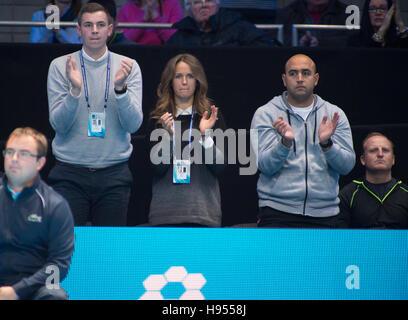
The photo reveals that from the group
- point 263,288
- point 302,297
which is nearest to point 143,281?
point 263,288

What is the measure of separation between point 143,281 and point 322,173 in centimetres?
116

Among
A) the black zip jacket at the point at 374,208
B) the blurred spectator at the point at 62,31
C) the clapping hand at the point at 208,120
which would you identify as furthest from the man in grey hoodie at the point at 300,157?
the blurred spectator at the point at 62,31

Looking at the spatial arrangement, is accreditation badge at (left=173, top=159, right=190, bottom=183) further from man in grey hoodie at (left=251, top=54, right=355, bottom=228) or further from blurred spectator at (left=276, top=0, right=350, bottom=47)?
blurred spectator at (left=276, top=0, right=350, bottom=47)

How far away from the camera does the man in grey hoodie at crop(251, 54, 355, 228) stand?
3.26m

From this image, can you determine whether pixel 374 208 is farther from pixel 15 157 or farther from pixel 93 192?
pixel 15 157

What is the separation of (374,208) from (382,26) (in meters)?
1.57

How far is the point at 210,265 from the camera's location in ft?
9.34

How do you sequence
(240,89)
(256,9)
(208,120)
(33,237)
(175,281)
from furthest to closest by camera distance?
(256,9) < (240,89) < (208,120) < (175,281) < (33,237)

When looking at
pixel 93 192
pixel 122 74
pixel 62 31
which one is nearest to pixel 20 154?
pixel 93 192

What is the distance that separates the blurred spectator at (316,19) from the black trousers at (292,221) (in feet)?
5.54

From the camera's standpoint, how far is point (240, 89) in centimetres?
418

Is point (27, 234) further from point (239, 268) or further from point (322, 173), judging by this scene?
point (322, 173)

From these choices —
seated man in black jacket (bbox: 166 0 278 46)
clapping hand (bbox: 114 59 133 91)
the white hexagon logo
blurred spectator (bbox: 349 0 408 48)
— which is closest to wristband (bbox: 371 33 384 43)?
blurred spectator (bbox: 349 0 408 48)

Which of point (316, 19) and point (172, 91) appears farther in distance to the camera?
point (316, 19)
